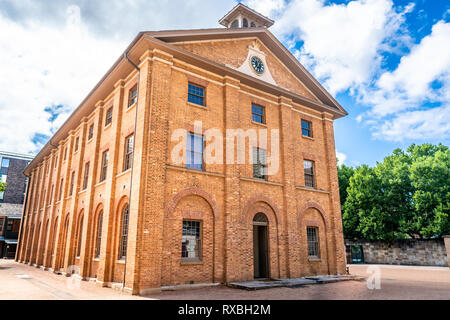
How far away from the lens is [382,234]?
29516mm

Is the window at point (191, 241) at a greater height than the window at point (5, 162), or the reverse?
the window at point (5, 162)

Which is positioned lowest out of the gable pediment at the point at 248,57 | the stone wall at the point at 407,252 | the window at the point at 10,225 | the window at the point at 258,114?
the stone wall at the point at 407,252

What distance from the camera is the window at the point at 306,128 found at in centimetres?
1966

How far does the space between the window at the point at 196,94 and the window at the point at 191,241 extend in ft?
18.9

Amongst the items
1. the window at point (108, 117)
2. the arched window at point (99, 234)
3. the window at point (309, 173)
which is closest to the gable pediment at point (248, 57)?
the window at point (309, 173)

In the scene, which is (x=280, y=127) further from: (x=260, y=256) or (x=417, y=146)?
(x=417, y=146)

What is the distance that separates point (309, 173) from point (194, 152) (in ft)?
26.5

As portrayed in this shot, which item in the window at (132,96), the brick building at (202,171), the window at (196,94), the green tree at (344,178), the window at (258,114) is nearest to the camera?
the brick building at (202,171)

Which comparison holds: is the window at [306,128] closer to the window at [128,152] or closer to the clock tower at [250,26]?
the clock tower at [250,26]

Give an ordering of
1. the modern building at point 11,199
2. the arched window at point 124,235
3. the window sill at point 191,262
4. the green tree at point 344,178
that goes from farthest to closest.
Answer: the modern building at point 11,199 < the green tree at point 344,178 < the arched window at point 124,235 < the window sill at point 191,262

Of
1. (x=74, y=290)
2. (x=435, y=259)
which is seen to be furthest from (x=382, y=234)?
(x=74, y=290)

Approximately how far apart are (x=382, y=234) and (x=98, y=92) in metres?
27.1

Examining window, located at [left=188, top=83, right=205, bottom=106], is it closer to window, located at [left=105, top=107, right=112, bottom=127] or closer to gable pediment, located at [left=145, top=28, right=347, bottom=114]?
gable pediment, located at [left=145, top=28, right=347, bottom=114]

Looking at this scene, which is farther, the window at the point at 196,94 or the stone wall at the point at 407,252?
the stone wall at the point at 407,252
